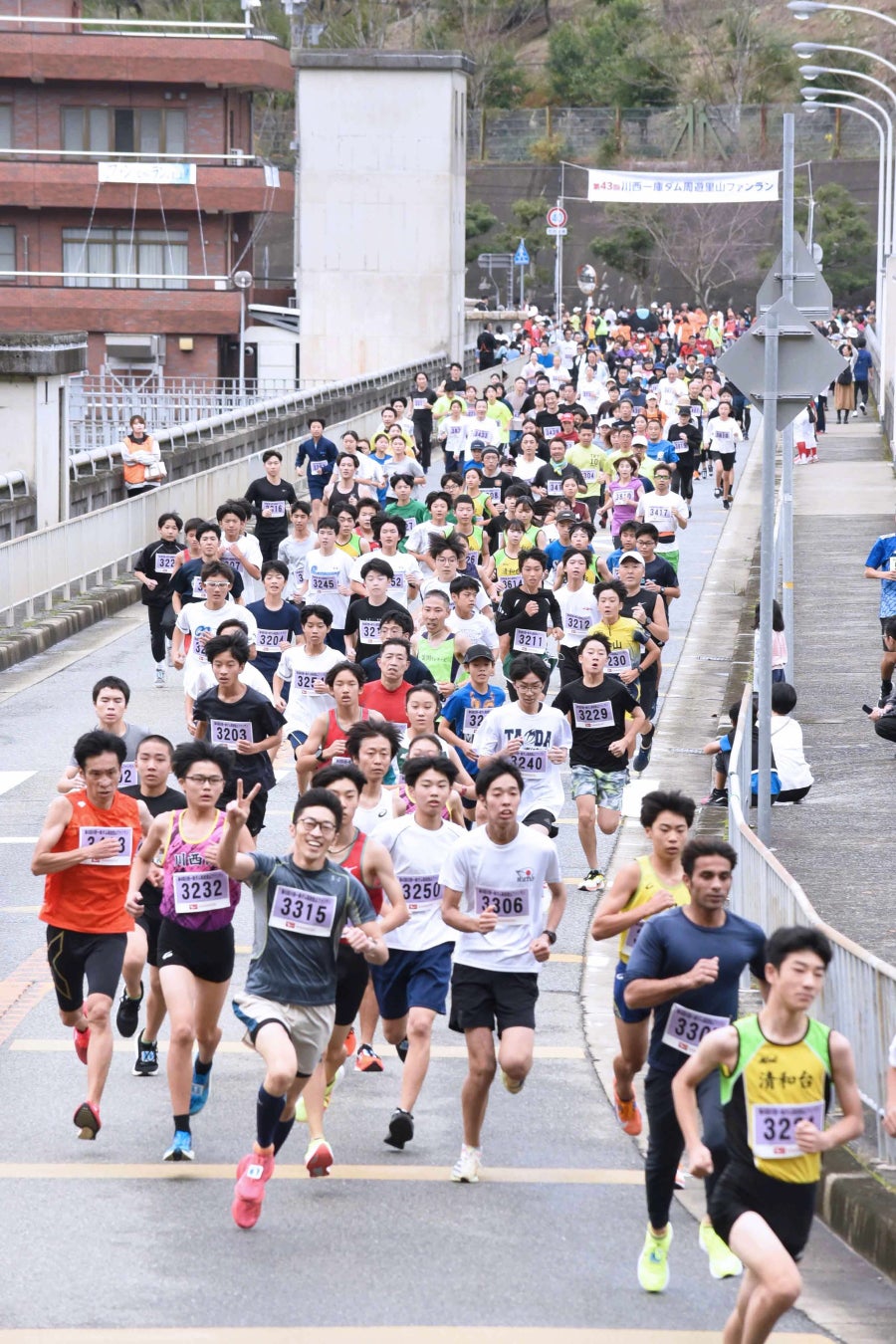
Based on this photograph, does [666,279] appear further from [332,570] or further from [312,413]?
[332,570]

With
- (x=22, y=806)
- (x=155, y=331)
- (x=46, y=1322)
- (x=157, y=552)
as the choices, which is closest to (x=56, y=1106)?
(x=46, y=1322)

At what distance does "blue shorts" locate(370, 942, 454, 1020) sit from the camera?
9383 mm

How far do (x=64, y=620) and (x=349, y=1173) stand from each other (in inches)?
631

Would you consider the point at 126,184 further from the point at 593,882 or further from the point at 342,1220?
the point at 342,1220

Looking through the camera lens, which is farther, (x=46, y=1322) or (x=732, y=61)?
(x=732, y=61)

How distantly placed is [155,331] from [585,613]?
44773 mm

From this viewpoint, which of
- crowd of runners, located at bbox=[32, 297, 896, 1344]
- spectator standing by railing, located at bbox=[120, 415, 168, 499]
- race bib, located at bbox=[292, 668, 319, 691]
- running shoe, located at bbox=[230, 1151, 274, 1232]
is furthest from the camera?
spectator standing by railing, located at bbox=[120, 415, 168, 499]

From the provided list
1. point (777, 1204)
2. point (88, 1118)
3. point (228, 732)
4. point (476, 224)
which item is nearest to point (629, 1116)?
point (88, 1118)

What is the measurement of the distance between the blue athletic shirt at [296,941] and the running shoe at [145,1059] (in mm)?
1969

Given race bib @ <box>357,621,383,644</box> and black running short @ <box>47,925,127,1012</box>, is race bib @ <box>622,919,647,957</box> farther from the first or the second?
race bib @ <box>357,621,383,644</box>

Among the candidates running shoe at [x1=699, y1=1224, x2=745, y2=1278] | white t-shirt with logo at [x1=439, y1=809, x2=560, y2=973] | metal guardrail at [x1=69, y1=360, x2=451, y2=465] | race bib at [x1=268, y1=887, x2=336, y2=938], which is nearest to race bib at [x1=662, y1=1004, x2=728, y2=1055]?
running shoe at [x1=699, y1=1224, x2=745, y2=1278]

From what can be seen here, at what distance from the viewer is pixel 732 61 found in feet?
306

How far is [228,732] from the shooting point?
12148mm

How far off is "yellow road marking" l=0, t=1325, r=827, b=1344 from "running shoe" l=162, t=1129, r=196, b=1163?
1839mm
